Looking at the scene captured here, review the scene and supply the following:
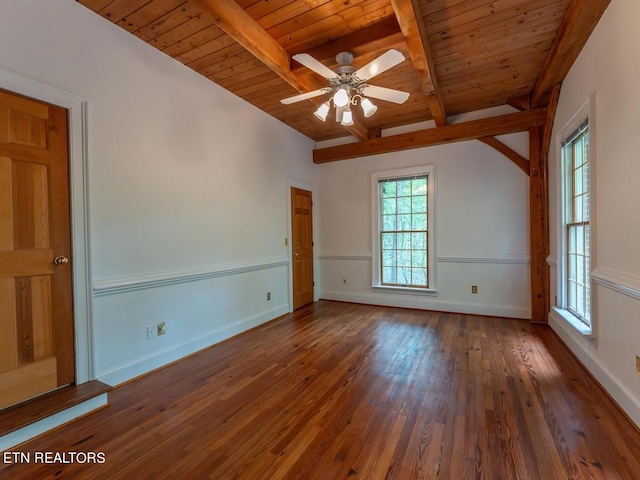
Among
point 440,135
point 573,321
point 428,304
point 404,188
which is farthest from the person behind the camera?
point 404,188

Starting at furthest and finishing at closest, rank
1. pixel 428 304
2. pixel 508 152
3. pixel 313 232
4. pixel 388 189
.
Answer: pixel 313 232 → pixel 388 189 → pixel 428 304 → pixel 508 152

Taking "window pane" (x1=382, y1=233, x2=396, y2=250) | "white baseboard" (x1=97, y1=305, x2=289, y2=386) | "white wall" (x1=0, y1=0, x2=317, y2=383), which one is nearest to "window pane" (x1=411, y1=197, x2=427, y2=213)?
"window pane" (x1=382, y1=233, x2=396, y2=250)

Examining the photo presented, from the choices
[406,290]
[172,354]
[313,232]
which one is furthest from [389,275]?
[172,354]

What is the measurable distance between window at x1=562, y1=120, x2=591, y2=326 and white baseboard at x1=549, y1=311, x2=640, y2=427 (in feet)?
0.68

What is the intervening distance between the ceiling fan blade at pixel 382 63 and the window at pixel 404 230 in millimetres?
2542

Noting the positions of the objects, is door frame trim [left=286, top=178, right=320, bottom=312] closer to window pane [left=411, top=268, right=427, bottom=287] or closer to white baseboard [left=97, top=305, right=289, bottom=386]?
white baseboard [left=97, top=305, right=289, bottom=386]

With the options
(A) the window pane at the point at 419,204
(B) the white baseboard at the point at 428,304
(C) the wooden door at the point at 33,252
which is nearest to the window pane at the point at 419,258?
(B) the white baseboard at the point at 428,304

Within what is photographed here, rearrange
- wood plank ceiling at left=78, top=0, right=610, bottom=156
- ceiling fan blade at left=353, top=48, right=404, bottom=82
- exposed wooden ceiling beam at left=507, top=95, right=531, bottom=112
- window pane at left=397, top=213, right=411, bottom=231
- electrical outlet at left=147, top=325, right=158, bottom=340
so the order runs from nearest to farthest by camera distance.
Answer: ceiling fan blade at left=353, top=48, right=404, bottom=82 < wood plank ceiling at left=78, top=0, right=610, bottom=156 < electrical outlet at left=147, top=325, right=158, bottom=340 < exposed wooden ceiling beam at left=507, top=95, right=531, bottom=112 < window pane at left=397, top=213, right=411, bottom=231

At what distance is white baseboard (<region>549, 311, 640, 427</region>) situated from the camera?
1.82 meters

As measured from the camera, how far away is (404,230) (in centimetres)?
471

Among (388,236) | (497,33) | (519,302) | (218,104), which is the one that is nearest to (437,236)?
(388,236)

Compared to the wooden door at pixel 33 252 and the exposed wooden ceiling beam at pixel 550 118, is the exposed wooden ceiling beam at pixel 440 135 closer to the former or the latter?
the exposed wooden ceiling beam at pixel 550 118

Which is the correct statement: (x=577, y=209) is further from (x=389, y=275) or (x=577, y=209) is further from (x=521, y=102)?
(x=389, y=275)

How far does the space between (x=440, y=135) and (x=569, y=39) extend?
6.02 ft
